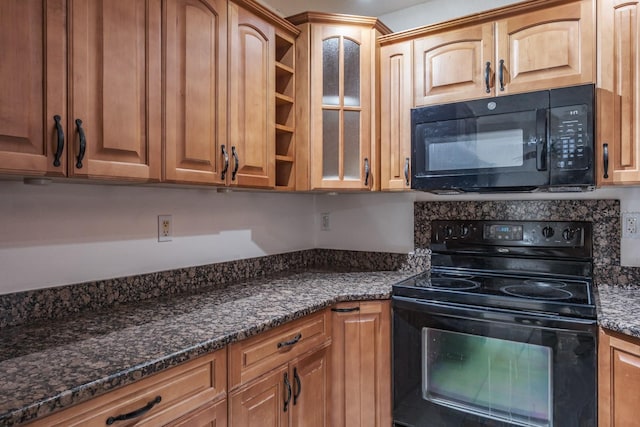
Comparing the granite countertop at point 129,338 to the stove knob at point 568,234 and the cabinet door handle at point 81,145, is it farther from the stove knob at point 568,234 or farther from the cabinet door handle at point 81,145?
the stove knob at point 568,234

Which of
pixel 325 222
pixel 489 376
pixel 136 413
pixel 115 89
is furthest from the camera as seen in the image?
pixel 325 222

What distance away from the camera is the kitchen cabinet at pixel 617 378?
4.32 ft

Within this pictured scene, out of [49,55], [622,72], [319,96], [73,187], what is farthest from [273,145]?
[622,72]

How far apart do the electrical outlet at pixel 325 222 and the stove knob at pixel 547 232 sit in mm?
1248

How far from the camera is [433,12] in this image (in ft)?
7.62

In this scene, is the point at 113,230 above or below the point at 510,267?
above

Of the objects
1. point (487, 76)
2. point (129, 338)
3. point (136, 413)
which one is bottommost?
point (136, 413)

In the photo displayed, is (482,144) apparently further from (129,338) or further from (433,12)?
(129,338)

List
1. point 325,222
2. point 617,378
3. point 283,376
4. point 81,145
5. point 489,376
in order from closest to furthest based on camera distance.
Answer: point 81,145
point 617,378
point 283,376
point 489,376
point 325,222

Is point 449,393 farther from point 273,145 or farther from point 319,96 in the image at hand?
point 319,96

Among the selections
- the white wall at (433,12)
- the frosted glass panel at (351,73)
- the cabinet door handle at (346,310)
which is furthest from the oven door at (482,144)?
the white wall at (433,12)

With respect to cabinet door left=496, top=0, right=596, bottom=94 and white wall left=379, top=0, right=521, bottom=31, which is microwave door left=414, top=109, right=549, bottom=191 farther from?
white wall left=379, top=0, right=521, bottom=31

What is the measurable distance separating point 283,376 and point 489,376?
2.67ft

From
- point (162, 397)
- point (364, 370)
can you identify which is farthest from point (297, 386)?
point (162, 397)
